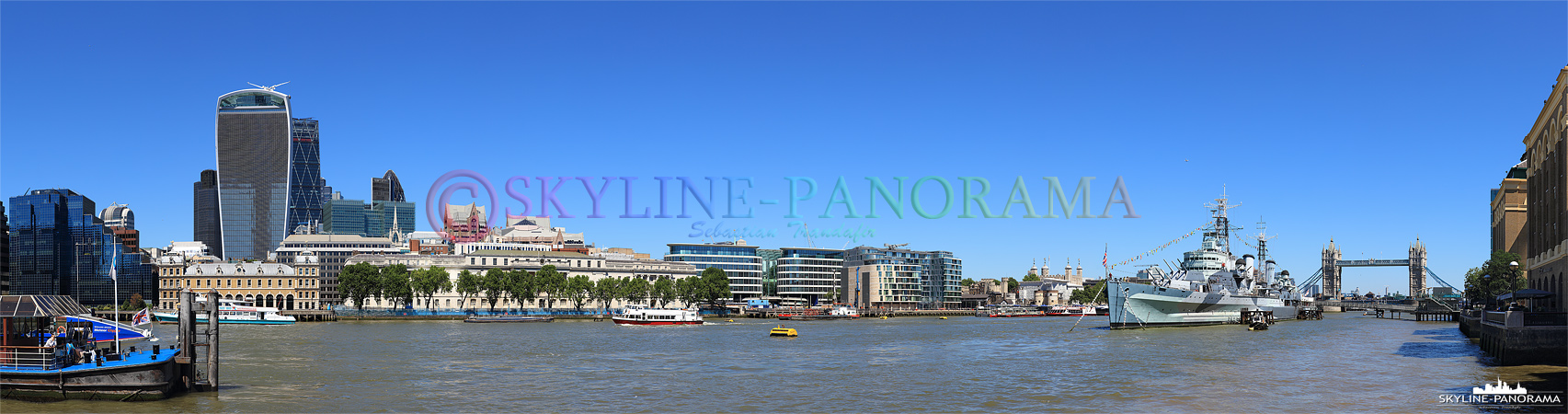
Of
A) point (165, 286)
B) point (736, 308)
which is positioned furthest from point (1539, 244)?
point (165, 286)

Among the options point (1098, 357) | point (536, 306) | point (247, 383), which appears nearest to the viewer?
point (247, 383)

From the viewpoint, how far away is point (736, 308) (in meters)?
188

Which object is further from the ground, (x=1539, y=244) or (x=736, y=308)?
(x=1539, y=244)

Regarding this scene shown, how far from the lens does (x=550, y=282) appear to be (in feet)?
573

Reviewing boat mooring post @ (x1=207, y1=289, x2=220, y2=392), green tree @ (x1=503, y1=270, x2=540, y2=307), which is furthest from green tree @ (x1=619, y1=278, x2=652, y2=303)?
boat mooring post @ (x1=207, y1=289, x2=220, y2=392)

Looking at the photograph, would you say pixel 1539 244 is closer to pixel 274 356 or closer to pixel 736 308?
pixel 274 356

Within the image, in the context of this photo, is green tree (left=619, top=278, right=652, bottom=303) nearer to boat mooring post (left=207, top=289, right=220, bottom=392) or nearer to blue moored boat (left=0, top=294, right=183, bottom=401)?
boat mooring post (left=207, top=289, right=220, bottom=392)

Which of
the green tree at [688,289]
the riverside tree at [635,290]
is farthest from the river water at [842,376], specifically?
the green tree at [688,289]

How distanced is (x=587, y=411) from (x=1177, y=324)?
81.5 metres

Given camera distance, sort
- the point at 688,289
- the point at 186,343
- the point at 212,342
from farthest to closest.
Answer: the point at 688,289 → the point at 212,342 → the point at 186,343

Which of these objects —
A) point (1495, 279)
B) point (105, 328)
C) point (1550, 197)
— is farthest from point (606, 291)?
point (1550, 197)

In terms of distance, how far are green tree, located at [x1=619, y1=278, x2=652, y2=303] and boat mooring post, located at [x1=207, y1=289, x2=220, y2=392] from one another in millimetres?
140788

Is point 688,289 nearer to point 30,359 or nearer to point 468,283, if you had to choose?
point 468,283

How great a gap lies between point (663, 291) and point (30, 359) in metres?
148
